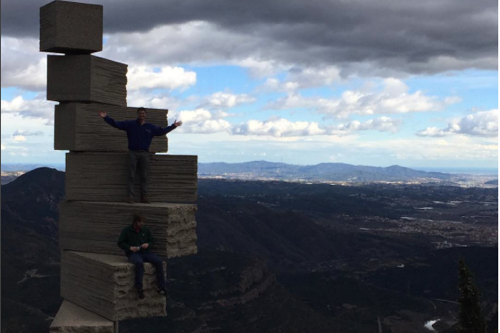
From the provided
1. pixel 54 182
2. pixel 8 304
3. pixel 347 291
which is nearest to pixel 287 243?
pixel 347 291

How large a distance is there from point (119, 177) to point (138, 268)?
222cm

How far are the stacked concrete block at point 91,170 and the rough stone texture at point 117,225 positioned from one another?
0.02 m

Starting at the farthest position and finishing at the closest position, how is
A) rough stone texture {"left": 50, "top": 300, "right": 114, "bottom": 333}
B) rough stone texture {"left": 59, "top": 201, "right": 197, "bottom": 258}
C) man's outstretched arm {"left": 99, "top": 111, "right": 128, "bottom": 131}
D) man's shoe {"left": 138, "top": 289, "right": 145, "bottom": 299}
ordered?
1. man's outstretched arm {"left": 99, "top": 111, "right": 128, "bottom": 131}
2. rough stone texture {"left": 59, "top": 201, "right": 197, "bottom": 258}
3. rough stone texture {"left": 50, "top": 300, "right": 114, "bottom": 333}
4. man's shoe {"left": 138, "top": 289, "right": 145, "bottom": 299}

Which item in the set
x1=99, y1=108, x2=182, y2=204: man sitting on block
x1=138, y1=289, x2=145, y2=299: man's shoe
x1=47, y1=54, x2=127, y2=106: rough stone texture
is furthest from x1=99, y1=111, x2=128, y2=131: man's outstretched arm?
x1=138, y1=289, x2=145, y2=299: man's shoe

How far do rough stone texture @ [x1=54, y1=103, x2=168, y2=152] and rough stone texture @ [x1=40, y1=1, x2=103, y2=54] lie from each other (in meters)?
1.19

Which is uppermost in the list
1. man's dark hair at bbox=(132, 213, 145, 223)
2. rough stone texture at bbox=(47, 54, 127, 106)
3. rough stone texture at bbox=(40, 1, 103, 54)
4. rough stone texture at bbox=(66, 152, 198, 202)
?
rough stone texture at bbox=(40, 1, 103, 54)

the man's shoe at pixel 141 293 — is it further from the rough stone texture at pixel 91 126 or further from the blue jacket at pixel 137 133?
the rough stone texture at pixel 91 126

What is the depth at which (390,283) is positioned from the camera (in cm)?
14150

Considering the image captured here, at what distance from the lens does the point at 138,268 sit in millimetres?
11422

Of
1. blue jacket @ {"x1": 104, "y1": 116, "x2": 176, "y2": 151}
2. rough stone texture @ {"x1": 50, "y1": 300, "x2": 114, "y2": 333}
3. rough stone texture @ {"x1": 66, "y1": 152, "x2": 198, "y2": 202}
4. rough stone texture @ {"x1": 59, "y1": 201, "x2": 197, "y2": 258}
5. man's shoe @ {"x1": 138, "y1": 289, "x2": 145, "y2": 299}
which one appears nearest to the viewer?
man's shoe @ {"x1": 138, "y1": 289, "x2": 145, "y2": 299}

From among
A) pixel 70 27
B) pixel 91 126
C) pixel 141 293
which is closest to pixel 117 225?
pixel 141 293

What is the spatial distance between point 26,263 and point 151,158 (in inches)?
3717

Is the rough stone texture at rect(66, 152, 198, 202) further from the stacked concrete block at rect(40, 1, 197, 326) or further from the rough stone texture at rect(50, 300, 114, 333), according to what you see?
the rough stone texture at rect(50, 300, 114, 333)

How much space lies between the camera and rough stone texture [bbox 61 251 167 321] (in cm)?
1148
